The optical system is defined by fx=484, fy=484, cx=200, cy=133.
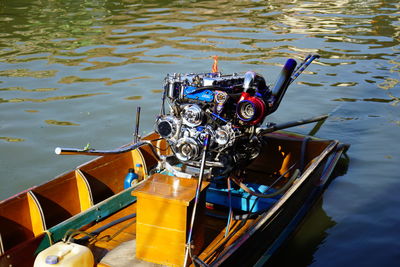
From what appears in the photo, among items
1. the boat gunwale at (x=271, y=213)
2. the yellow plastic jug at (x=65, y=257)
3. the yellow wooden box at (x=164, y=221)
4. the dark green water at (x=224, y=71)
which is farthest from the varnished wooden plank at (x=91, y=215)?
the dark green water at (x=224, y=71)

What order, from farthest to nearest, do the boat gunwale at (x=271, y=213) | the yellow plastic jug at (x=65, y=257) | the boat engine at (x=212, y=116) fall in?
1. the boat engine at (x=212, y=116)
2. the boat gunwale at (x=271, y=213)
3. the yellow plastic jug at (x=65, y=257)

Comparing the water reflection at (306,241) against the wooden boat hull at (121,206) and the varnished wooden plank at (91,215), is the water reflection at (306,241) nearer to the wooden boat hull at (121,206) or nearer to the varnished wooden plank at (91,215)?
the wooden boat hull at (121,206)

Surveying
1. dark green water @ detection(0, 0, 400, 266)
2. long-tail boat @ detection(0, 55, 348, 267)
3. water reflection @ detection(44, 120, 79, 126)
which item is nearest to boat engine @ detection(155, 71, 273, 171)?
long-tail boat @ detection(0, 55, 348, 267)

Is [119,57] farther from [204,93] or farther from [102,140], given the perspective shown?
[204,93]

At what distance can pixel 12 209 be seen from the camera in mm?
4828

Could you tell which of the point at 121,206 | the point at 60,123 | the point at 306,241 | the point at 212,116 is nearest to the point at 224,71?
the point at 60,123

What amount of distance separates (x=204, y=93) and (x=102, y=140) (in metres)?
3.79

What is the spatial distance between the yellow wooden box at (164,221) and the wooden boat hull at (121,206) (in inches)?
14.8

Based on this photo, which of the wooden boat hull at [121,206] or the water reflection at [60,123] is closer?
the wooden boat hull at [121,206]

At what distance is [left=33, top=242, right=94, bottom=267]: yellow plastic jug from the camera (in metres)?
3.98

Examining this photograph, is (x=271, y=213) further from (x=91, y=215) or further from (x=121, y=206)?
(x=91, y=215)

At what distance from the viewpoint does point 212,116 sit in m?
5.49

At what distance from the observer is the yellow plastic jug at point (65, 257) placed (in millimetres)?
3977

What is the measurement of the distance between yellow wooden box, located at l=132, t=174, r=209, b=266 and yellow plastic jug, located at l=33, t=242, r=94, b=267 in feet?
1.65
